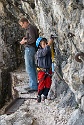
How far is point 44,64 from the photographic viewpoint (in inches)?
233

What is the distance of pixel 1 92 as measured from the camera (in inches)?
420

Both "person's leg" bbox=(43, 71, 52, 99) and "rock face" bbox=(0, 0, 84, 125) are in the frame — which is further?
"person's leg" bbox=(43, 71, 52, 99)

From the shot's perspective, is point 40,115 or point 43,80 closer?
point 40,115

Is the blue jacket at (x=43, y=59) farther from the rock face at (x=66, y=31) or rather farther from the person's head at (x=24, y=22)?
the person's head at (x=24, y=22)

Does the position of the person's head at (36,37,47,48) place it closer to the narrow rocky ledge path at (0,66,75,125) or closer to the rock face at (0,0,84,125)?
the rock face at (0,0,84,125)

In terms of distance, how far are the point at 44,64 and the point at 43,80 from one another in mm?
320

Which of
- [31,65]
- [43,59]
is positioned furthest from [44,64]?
[31,65]

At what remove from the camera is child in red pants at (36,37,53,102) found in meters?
5.81

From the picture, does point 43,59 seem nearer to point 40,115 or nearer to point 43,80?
point 43,80

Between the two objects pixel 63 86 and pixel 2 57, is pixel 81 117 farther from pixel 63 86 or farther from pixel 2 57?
pixel 2 57

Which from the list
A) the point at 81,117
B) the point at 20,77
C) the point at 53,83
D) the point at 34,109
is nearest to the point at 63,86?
the point at 53,83

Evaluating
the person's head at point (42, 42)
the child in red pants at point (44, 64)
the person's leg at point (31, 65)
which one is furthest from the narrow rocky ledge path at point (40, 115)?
the person's head at point (42, 42)

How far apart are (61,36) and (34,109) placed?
145 cm

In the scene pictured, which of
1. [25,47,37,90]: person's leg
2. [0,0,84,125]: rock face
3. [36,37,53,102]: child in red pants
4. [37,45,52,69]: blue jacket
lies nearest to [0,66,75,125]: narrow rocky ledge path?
[36,37,53,102]: child in red pants
